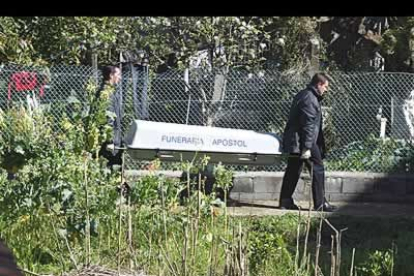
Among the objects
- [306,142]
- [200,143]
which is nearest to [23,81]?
[200,143]

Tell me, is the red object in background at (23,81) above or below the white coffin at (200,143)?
above

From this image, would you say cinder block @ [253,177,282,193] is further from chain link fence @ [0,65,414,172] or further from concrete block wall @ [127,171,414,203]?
chain link fence @ [0,65,414,172]

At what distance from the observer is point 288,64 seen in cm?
1340

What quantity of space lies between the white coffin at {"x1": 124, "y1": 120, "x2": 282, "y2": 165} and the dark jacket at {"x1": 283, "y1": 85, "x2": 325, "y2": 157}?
32 cm

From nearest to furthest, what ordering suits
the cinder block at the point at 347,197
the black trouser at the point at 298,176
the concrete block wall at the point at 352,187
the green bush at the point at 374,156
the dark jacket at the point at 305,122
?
the dark jacket at the point at 305,122, the black trouser at the point at 298,176, the concrete block wall at the point at 352,187, the cinder block at the point at 347,197, the green bush at the point at 374,156

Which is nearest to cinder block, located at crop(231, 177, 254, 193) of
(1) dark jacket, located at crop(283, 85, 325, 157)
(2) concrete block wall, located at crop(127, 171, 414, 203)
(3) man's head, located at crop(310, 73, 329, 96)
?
(2) concrete block wall, located at crop(127, 171, 414, 203)

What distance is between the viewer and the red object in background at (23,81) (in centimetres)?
1034

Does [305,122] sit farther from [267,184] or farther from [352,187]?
[352,187]

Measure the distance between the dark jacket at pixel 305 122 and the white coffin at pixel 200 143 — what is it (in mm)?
322

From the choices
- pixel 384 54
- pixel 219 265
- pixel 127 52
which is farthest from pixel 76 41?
pixel 219 265

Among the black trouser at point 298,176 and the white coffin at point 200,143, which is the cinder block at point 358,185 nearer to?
the black trouser at point 298,176

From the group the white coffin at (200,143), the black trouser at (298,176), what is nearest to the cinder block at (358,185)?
the black trouser at (298,176)

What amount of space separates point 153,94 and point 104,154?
2698 mm
